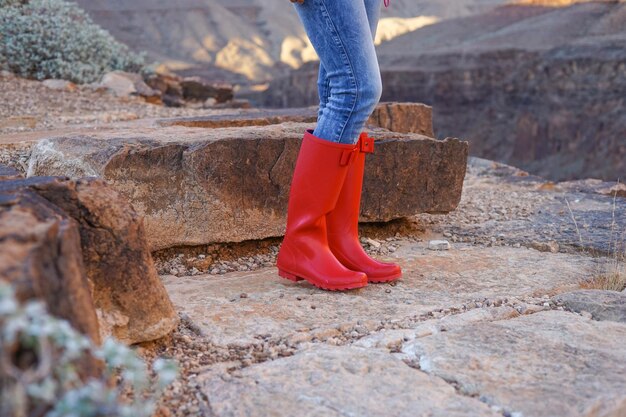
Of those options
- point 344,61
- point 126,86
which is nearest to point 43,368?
point 344,61

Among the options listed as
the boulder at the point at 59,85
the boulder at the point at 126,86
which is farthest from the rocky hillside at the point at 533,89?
the boulder at the point at 59,85

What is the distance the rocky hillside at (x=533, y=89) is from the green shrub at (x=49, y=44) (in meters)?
17.8

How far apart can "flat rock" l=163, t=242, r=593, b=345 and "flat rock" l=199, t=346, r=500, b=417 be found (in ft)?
0.75

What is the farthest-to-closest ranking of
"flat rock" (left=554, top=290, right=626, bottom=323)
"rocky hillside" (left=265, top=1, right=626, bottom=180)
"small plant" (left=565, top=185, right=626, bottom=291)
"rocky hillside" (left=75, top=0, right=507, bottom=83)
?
"rocky hillside" (left=75, top=0, right=507, bottom=83)
"rocky hillside" (left=265, top=1, right=626, bottom=180)
"small plant" (left=565, top=185, right=626, bottom=291)
"flat rock" (left=554, top=290, right=626, bottom=323)

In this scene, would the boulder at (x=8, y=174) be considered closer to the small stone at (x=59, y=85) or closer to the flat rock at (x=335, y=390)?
the flat rock at (x=335, y=390)

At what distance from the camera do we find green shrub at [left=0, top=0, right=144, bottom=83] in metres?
6.75

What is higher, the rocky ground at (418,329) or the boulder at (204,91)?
the boulder at (204,91)

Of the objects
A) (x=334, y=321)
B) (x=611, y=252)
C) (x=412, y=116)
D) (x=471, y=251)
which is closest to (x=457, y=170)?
(x=471, y=251)

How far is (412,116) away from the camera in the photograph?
4.57m

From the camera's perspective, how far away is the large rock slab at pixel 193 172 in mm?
2654

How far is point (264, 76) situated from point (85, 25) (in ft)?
105

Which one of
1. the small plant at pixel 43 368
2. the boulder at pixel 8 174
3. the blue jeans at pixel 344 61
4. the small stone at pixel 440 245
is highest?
the blue jeans at pixel 344 61

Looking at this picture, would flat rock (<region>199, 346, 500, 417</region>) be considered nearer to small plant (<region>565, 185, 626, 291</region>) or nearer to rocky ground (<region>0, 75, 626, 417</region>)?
rocky ground (<region>0, 75, 626, 417</region>)

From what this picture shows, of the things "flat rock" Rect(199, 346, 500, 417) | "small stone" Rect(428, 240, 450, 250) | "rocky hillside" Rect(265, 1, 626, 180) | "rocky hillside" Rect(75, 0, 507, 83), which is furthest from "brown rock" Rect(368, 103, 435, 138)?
"rocky hillside" Rect(75, 0, 507, 83)
